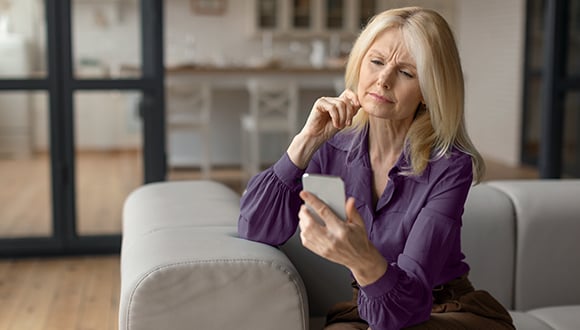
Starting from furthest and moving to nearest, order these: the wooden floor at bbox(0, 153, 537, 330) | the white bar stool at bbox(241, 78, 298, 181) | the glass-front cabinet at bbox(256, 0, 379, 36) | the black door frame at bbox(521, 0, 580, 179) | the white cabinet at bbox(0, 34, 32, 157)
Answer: the glass-front cabinet at bbox(256, 0, 379, 36) → the white bar stool at bbox(241, 78, 298, 181) → the black door frame at bbox(521, 0, 580, 179) → the white cabinet at bbox(0, 34, 32, 157) → the wooden floor at bbox(0, 153, 537, 330)

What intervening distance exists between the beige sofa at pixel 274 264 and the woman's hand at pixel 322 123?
9.2 inches

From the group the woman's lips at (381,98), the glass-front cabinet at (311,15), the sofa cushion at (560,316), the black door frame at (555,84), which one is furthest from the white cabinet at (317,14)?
the woman's lips at (381,98)

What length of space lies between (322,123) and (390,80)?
0.63ft

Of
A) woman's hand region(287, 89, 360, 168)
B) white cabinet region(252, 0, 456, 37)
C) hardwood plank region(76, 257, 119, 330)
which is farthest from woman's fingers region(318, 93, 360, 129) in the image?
white cabinet region(252, 0, 456, 37)

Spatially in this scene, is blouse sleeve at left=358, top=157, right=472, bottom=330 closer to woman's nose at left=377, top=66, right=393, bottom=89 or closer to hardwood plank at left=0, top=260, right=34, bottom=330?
woman's nose at left=377, top=66, right=393, bottom=89

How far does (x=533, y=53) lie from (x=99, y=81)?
4409 millimetres

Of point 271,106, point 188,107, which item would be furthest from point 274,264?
point 188,107

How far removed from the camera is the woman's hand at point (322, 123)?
5.68ft

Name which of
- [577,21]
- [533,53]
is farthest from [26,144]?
[533,53]

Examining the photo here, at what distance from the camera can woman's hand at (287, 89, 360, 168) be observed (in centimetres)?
173

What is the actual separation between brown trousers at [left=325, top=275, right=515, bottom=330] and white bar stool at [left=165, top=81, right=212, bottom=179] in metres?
4.53

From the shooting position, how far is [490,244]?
214 cm

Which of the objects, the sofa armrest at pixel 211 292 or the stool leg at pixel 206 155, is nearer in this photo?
the sofa armrest at pixel 211 292

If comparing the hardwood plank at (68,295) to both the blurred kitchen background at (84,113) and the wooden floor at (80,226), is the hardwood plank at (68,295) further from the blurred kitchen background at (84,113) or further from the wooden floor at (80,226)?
the blurred kitchen background at (84,113)
